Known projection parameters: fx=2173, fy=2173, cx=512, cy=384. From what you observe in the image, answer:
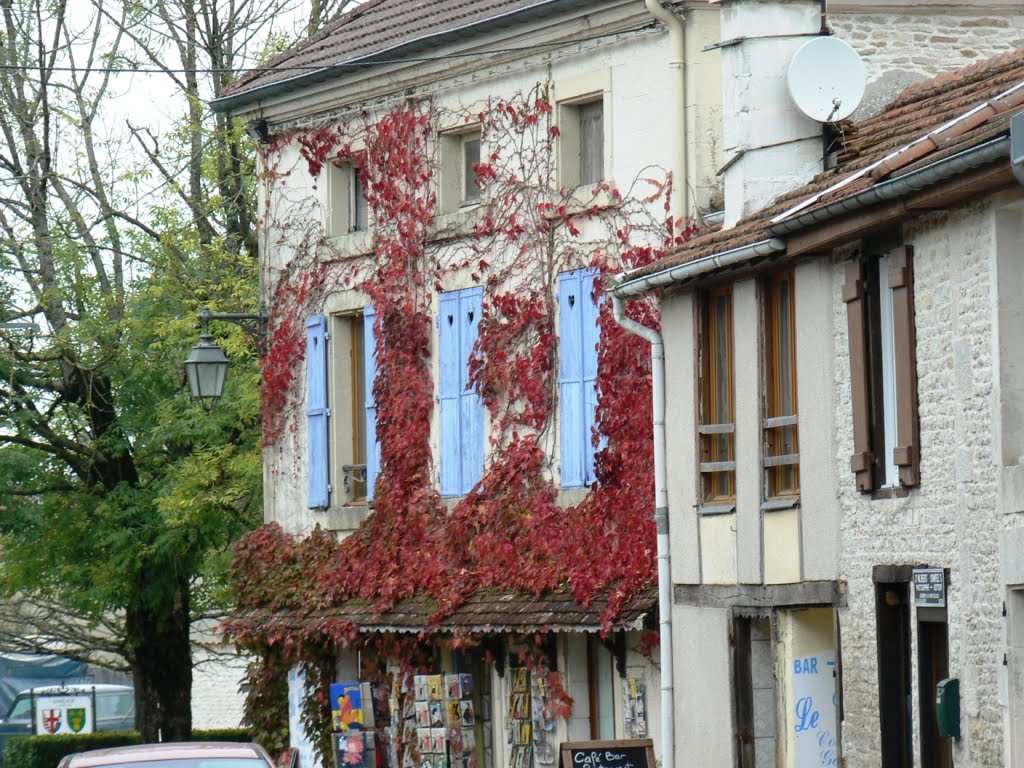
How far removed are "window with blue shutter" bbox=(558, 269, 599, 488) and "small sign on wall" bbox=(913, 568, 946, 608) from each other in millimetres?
5600

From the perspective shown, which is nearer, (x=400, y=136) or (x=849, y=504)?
(x=849, y=504)

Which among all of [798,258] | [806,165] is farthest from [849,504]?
[806,165]

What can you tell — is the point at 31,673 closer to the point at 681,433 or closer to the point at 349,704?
the point at 349,704

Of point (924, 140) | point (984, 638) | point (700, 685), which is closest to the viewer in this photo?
point (984, 638)

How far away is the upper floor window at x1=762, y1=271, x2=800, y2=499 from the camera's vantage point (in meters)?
16.3

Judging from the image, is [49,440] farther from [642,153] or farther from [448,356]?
[642,153]

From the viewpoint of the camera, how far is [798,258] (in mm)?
16031

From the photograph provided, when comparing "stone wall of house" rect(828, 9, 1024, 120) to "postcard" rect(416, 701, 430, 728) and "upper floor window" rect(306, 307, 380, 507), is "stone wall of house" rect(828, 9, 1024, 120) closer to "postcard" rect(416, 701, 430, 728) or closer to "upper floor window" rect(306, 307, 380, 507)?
"upper floor window" rect(306, 307, 380, 507)

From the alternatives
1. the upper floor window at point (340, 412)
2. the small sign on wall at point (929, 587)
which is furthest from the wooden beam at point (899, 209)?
the upper floor window at point (340, 412)

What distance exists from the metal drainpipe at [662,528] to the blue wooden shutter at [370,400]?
4792 millimetres

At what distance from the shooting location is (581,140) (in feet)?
66.5

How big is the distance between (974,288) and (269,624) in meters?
11.5

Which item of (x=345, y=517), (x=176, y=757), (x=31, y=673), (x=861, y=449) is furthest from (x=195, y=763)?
(x=31, y=673)

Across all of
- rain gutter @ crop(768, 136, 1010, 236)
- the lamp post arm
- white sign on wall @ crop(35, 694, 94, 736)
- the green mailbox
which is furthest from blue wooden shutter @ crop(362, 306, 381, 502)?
white sign on wall @ crop(35, 694, 94, 736)
